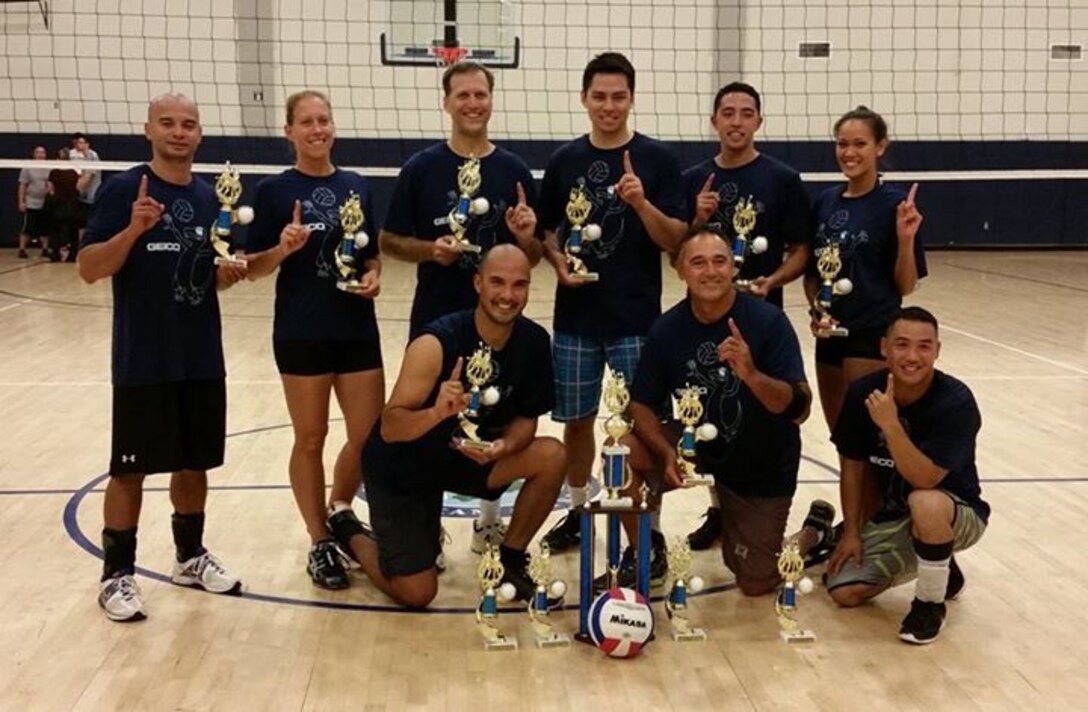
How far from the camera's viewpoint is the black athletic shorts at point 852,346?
→ 4980 millimetres

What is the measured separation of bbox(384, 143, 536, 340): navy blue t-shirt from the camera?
4906 mm

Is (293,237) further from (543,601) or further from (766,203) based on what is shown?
(766,203)

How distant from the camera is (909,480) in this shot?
14.5 ft

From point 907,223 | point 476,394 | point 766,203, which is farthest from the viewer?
point 766,203

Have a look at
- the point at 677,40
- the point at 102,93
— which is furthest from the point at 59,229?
the point at 677,40

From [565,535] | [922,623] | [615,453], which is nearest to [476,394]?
[615,453]

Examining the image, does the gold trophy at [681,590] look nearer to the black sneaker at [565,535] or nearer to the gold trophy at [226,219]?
the black sneaker at [565,535]

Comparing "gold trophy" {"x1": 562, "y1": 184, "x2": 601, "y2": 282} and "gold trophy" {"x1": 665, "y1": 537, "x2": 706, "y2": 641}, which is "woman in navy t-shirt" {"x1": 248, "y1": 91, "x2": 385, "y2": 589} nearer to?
"gold trophy" {"x1": 562, "y1": 184, "x2": 601, "y2": 282}

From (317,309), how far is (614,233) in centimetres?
121

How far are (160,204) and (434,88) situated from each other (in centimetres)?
1350

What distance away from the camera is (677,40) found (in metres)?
17.2

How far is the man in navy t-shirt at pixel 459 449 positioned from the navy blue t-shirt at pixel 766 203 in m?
1.02

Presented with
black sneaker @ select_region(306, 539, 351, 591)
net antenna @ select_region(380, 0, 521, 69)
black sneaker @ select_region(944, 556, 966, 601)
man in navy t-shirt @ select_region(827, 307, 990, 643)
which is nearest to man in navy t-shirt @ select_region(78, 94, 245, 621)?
black sneaker @ select_region(306, 539, 351, 591)

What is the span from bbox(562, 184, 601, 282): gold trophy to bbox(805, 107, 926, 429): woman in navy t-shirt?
3.06 feet
